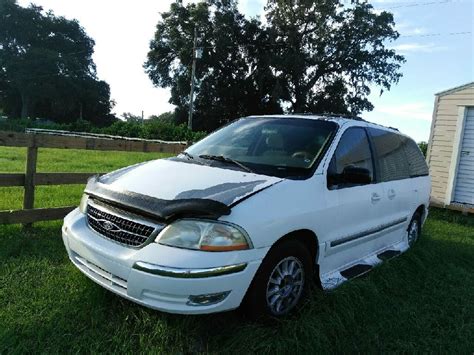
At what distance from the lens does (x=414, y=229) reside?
579cm

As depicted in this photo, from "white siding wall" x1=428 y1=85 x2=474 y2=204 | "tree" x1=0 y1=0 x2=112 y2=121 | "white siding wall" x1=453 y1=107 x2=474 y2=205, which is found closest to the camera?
"white siding wall" x1=453 y1=107 x2=474 y2=205

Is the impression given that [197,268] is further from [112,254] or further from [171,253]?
[112,254]

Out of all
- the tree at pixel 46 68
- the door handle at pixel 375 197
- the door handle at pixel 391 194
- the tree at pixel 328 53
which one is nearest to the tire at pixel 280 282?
the door handle at pixel 375 197

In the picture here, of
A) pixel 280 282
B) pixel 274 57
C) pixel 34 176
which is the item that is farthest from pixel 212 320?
pixel 274 57

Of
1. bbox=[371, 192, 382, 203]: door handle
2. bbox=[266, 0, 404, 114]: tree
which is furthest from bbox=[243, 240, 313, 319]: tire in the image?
bbox=[266, 0, 404, 114]: tree

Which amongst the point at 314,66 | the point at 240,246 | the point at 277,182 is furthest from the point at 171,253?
the point at 314,66

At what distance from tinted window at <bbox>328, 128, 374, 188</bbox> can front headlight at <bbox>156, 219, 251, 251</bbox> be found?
3.92ft

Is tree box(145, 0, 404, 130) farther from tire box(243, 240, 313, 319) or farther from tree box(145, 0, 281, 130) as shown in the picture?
tire box(243, 240, 313, 319)

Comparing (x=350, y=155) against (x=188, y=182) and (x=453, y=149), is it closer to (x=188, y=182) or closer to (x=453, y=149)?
(x=188, y=182)

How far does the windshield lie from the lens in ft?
11.8

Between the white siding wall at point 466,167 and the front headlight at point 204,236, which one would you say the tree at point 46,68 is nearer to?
the white siding wall at point 466,167

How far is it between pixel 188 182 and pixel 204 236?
587 mm

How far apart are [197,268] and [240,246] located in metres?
0.32

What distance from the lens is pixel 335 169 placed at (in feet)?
12.2
